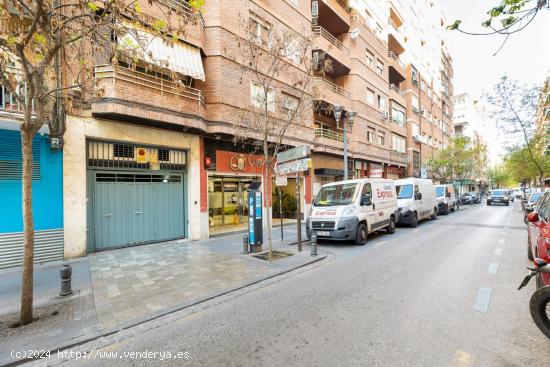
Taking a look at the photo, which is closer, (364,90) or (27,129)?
(27,129)

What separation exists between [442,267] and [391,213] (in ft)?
18.3

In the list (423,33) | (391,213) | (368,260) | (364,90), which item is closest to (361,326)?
(368,260)

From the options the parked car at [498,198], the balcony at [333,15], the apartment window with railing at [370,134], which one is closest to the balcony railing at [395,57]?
the balcony at [333,15]

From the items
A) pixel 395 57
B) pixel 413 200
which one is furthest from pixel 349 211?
pixel 395 57

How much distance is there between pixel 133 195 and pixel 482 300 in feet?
32.4

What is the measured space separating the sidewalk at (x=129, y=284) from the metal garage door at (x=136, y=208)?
1.83 feet

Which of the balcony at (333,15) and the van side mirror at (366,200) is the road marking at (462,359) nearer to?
the van side mirror at (366,200)

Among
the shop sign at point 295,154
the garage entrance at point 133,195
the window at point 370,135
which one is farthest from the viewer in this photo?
the window at point 370,135

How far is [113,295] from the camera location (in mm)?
5203

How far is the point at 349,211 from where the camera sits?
9148mm

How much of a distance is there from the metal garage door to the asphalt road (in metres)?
6.01

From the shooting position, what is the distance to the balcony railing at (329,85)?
53.0ft

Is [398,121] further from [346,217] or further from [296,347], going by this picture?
[296,347]

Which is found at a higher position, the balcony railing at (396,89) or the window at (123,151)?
the balcony railing at (396,89)
